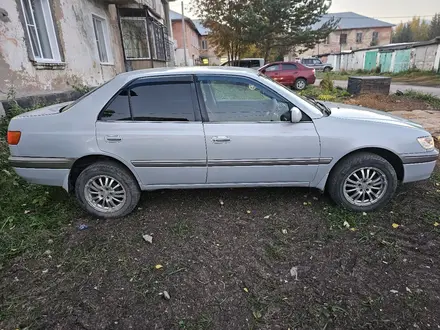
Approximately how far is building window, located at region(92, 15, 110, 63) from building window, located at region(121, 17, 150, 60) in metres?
1.18

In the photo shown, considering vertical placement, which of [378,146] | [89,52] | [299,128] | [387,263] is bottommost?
[387,263]

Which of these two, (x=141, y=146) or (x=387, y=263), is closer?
(x=387, y=263)

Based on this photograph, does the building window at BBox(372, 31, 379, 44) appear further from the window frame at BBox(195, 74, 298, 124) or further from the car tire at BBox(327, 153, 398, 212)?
the window frame at BBox(195, 74, 298, 124)

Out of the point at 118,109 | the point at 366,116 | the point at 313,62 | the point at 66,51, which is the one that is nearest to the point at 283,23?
the point at 313,62

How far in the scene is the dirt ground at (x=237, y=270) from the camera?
6.50 feet

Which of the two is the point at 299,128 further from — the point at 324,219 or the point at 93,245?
the point at 93,245

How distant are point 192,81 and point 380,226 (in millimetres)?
2494

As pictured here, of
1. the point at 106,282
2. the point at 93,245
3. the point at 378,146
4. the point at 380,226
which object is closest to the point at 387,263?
the point at 380,226

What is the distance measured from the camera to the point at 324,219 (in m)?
3.07

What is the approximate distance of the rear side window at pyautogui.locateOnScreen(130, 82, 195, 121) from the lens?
297cm

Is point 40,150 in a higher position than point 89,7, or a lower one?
lower

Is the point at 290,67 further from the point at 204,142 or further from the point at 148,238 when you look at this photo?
the point at 148,238

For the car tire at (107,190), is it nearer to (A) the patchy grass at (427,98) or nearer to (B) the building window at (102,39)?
(B) the building window at (102,39)

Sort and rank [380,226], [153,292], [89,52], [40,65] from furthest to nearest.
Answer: [89,52]
[40,65]
[380,226]
[153,292]
